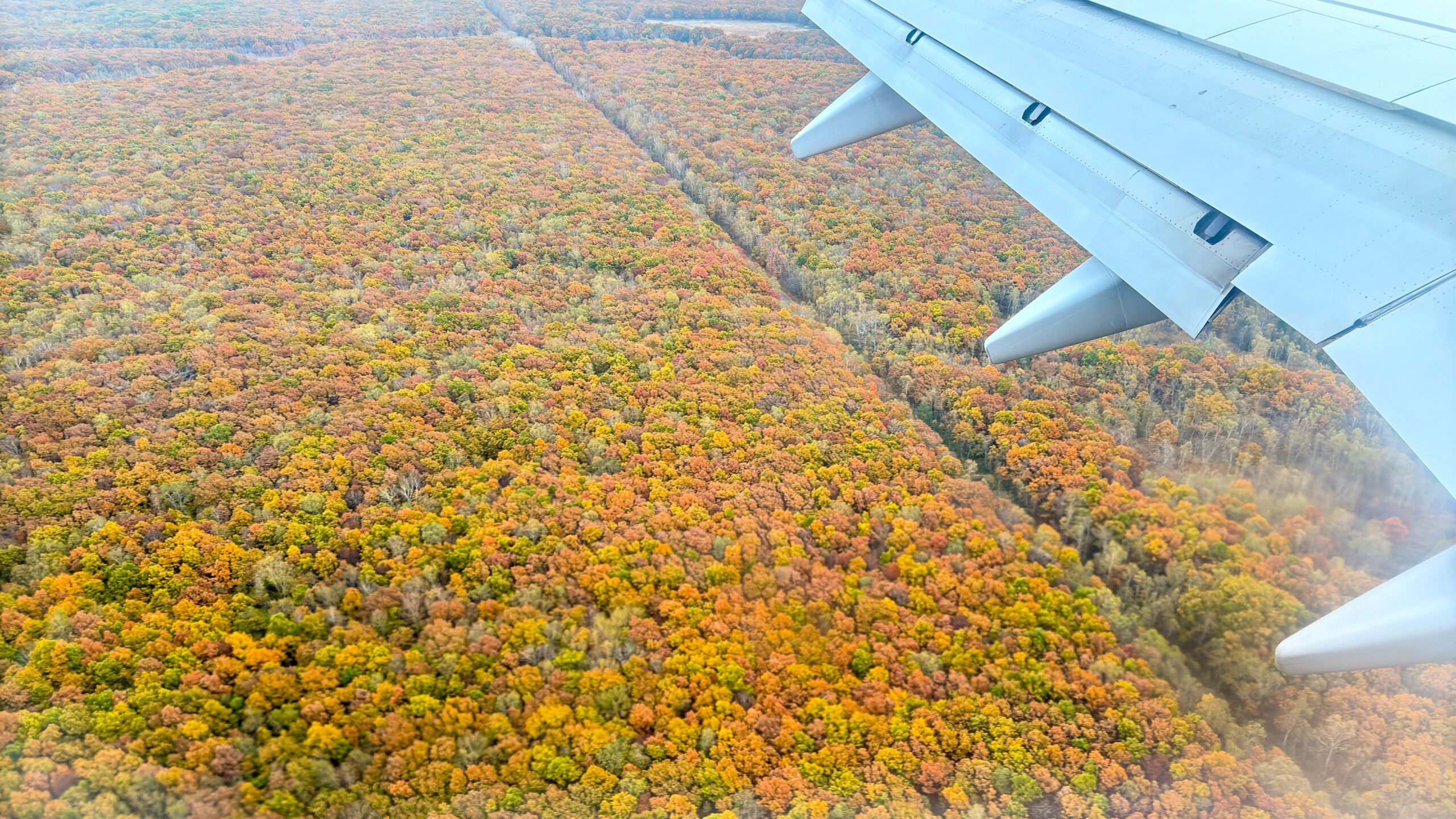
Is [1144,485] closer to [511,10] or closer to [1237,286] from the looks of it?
[1237,286]

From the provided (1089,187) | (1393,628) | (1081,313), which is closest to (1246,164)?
(1089,187)

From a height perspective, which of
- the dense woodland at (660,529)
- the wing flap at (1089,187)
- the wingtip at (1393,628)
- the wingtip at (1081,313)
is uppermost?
the wing flap at (1089,187)

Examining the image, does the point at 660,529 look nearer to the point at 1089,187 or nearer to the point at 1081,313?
the point at 1081,313

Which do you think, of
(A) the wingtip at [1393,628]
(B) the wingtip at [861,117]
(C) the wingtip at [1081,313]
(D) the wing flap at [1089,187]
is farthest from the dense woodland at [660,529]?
(D) the wing flap at [1089,187]

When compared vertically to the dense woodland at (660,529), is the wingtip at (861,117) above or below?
above

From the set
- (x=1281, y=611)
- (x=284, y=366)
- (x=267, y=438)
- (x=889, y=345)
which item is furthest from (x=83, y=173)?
(x=1281, y=611)

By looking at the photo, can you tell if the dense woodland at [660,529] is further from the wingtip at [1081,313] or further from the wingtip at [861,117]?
the wingtip at [861,117]
